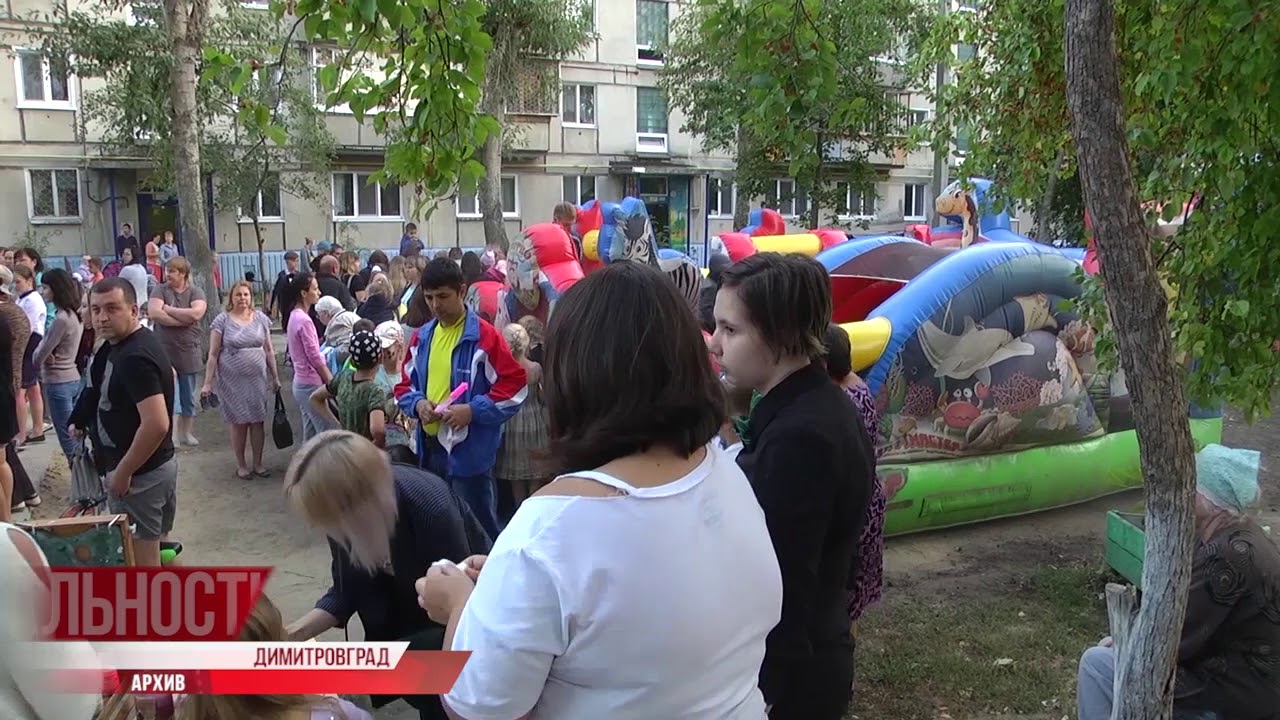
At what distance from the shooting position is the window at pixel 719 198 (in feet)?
95.3

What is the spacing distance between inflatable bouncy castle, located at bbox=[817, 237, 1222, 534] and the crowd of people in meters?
1.80

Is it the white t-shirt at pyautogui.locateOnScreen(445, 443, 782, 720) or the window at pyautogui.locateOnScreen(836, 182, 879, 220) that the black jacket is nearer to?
the white t-shirt at pyautogui.locateOnScreen(445, 443, 782, 720)

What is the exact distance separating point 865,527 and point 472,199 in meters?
21.6

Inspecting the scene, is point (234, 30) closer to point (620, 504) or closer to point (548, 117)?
point (548, 117)

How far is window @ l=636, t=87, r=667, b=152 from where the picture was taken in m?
27.8

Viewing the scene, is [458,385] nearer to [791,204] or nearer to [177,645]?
[177,645]

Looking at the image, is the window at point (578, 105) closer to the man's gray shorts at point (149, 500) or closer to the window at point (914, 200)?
the window at point (914, 200)

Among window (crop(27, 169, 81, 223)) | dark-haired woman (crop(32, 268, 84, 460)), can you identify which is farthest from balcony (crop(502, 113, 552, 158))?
dark-haired woman (crop(32, 268, 84, 460))

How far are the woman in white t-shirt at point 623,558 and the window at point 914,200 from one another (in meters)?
33.5

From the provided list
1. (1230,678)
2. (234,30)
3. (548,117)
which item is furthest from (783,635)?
(548,117)

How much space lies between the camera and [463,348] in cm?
477

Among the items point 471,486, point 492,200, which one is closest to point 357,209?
point 492,200

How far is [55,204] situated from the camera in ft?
70.0

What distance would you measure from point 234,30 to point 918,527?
1588 cm
